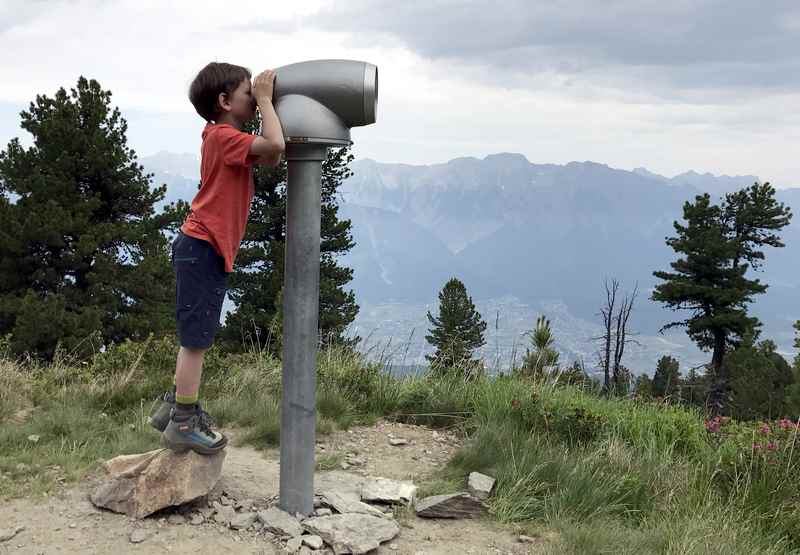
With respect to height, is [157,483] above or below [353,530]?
above

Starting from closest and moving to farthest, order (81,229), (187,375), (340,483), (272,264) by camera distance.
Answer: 1. (187,375)
2. (340,483)
3. (81,229)
4. (272,264)

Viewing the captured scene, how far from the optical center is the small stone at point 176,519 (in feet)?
9.92

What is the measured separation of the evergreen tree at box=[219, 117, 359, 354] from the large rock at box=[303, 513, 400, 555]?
1928 centimetres

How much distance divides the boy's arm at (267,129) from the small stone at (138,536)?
1.69m

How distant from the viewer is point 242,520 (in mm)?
3076

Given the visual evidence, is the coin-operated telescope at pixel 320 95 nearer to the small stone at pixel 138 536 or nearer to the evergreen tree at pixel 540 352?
the small stone at pixel 138 536

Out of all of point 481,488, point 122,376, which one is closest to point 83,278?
point 122,376

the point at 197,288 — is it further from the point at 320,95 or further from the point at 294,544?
the point at 294,544

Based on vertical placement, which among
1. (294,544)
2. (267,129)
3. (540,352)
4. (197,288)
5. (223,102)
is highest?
(223,102)

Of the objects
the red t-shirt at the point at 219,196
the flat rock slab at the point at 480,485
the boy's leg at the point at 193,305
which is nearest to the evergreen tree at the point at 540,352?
the flat rock slab at the point at 480,485

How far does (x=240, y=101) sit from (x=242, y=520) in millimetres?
1905

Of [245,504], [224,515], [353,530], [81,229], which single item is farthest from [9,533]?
[81,229]

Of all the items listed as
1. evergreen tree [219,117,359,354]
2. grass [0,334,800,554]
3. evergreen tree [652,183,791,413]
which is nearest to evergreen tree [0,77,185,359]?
evergreen tree [219,117,359,354]

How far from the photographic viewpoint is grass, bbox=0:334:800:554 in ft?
10.7
